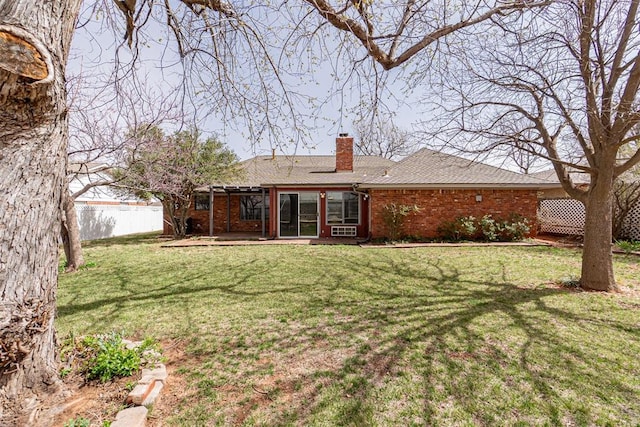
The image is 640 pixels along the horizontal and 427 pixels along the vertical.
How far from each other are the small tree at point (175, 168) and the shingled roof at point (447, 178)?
20.8ft

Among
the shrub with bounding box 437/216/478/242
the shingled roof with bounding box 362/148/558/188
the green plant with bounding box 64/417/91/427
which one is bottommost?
the green plant with bounding box 64/417/91/427

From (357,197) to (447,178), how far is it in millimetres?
3710

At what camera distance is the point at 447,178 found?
11953mm

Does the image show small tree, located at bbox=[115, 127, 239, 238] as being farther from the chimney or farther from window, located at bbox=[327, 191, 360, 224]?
the chimney

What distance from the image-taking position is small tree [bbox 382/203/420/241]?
1143 centimetres

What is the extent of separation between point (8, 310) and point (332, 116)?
150 inches

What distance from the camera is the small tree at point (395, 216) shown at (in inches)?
450

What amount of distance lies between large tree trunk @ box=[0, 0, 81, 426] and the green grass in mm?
1141

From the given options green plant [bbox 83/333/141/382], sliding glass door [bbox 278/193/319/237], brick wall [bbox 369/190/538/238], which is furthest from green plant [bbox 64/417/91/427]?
sliding glass door [bbox 278/193/319/237]

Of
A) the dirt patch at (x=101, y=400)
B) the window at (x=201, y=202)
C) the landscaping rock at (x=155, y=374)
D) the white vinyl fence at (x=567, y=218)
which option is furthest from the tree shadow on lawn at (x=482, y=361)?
the window at (x=201, y=202)

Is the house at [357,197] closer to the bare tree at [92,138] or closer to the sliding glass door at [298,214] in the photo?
the sliding glass door at [298,214]

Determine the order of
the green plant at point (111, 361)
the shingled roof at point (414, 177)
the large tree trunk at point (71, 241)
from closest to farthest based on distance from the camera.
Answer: the green plant at point (111, 361) < the large tree trunk at point (71, 241) < the shingled roof at point (414, 177)

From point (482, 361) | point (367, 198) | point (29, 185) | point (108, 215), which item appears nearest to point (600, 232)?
point (482, 361)

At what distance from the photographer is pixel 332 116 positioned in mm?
4301
